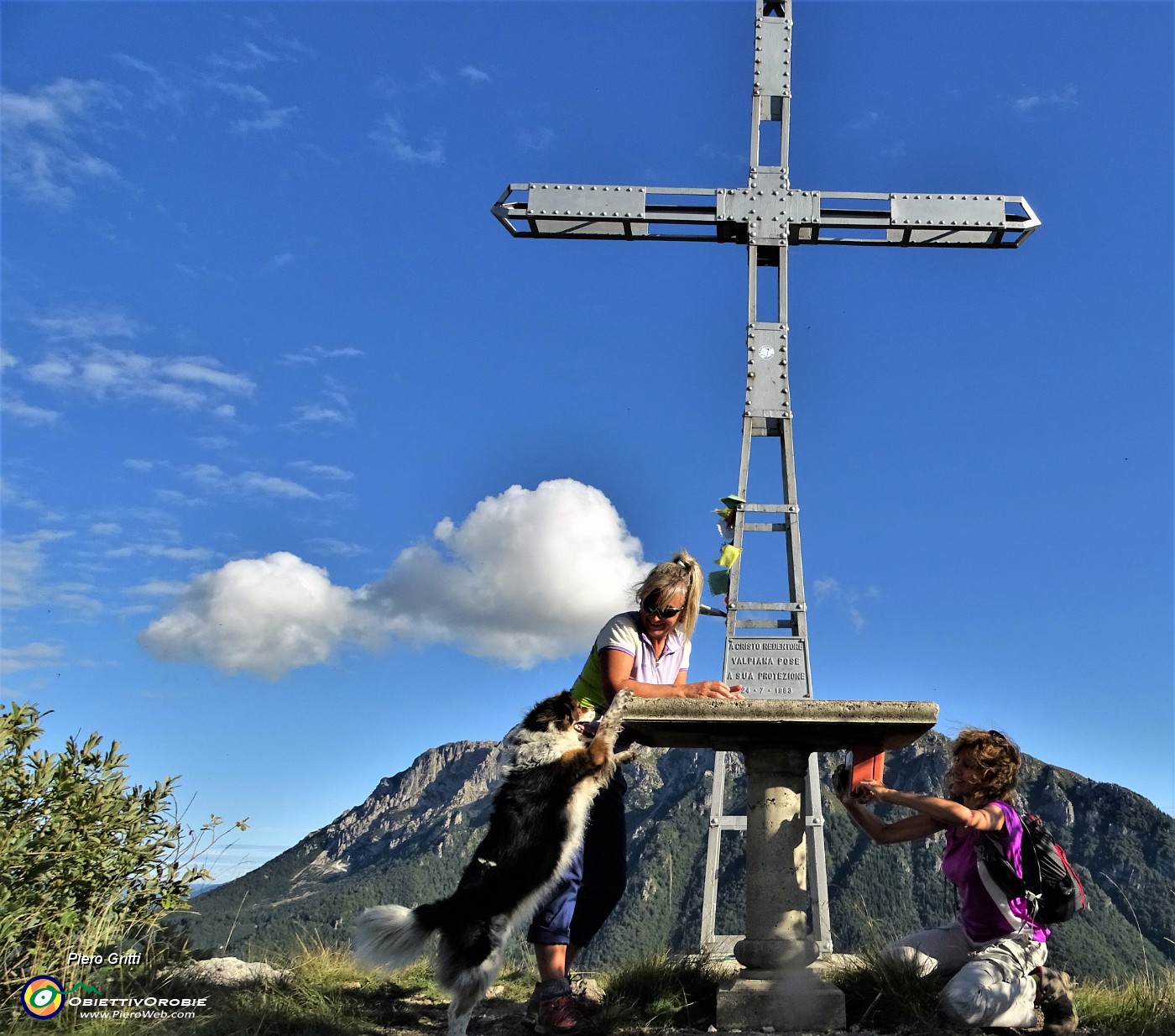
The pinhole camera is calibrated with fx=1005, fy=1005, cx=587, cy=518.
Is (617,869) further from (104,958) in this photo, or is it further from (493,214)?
(493,214)

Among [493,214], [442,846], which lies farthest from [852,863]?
[493,214]

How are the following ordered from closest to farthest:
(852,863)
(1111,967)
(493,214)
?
1. (1111,967)
2. (493,214)
3. (852,863)

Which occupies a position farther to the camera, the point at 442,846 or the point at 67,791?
the point at 442,846

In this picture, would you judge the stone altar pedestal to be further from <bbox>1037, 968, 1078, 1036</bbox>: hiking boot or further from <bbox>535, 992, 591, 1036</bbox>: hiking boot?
<bbox>1037, 968, 1078, 1036</bbox>: hiking boot

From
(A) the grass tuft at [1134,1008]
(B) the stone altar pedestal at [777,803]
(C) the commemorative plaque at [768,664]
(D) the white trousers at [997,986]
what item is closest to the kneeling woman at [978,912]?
(D) the white trousers at [997,986]

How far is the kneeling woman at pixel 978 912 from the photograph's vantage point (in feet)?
13.1

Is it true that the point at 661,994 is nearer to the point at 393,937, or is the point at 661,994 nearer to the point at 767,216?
the point at 393,937

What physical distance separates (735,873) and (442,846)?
4329cm

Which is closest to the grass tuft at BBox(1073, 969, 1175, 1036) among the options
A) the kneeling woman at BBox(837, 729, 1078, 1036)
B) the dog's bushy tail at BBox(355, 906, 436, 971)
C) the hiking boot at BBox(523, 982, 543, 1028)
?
the kneeling woman at BBox(837, 729, 1078, 1036)

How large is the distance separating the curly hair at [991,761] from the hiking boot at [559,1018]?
1.91 m

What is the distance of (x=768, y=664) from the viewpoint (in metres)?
8.23

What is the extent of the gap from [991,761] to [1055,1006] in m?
1.00

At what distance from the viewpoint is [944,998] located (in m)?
4.07

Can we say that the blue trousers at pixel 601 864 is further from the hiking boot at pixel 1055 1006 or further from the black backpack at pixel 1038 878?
the hiking boot at pixel 1055 1006
